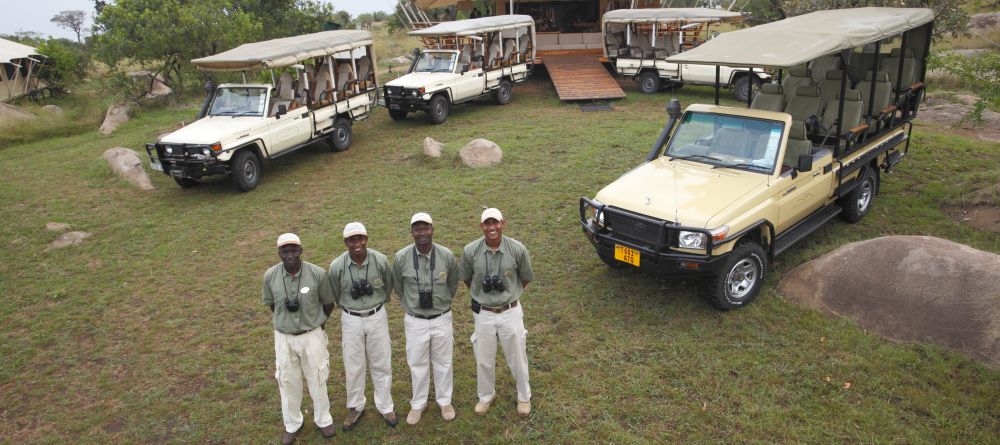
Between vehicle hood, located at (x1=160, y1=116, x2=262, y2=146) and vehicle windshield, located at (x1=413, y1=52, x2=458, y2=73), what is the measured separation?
528 centimetres

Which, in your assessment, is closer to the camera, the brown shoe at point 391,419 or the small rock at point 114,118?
the brown shoe at point 391,419

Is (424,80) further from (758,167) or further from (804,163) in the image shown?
(804,163)

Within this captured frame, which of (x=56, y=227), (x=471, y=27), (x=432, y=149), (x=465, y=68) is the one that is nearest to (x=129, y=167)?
(x=56, y=227)

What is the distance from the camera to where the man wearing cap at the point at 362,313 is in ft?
14.9

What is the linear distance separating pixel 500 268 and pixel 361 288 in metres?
0.99

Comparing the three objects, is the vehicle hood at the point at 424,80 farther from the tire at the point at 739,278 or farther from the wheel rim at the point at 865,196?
the tire at the point at 739,278

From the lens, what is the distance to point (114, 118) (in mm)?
17594

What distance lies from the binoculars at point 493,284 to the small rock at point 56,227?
26.4ft

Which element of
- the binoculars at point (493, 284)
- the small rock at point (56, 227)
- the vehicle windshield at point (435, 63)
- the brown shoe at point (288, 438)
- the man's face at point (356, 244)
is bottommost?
the brown shoe at point (288, 438)

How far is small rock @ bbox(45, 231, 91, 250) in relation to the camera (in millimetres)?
9078

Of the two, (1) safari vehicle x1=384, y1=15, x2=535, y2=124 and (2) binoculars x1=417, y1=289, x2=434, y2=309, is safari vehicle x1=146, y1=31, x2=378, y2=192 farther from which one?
(2) binoculars x1=417, y1=289, x2=434, y2=309

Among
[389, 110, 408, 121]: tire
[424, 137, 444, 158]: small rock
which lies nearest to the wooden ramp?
[389, 110, 408, 121]: tire

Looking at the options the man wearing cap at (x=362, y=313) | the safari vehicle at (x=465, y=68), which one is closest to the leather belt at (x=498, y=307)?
the man wearing cap at (x=362, y=313)

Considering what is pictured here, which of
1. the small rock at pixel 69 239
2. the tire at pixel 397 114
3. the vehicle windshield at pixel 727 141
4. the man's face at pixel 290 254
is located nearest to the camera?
the man's face at pixel 290 254
